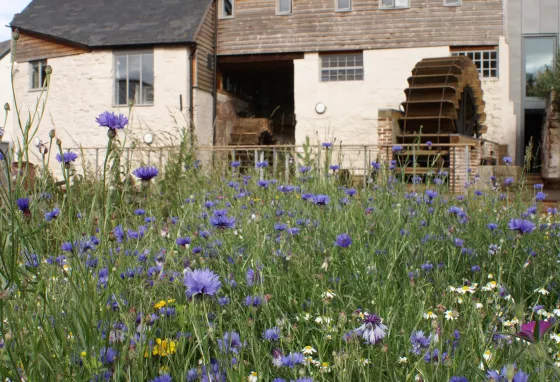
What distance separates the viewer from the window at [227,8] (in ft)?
73.5

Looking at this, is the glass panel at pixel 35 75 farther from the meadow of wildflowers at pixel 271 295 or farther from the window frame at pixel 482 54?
the meadow of wildflowers at pixel 271 295

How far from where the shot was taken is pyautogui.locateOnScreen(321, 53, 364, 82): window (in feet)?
68.9

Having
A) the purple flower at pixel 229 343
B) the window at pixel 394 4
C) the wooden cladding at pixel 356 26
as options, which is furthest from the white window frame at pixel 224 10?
the purple flower at pixel 229 343

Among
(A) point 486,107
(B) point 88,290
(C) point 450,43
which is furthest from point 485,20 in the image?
(B) point 88,290

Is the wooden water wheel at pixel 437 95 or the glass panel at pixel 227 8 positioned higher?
the glass panel at pixel 227 8

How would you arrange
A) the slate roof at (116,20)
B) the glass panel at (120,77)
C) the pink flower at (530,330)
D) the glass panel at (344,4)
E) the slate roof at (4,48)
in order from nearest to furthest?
the pink flower at (530,330) < the slate roof at (116,20) < the glass panel at (344,4) < the glass panel at (120,77) < the slate roof at (4,48)

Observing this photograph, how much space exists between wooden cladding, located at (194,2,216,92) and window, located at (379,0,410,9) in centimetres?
612

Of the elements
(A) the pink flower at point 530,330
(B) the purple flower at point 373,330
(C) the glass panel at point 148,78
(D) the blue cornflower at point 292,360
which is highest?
(C) the glass panel at point 148,78

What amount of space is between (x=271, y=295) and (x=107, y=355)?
739mm

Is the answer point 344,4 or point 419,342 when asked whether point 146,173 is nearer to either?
point 419,342

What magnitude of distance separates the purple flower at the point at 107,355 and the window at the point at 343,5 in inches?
817

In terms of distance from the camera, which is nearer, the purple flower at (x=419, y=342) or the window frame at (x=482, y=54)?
the purple flower at (x=419, y=342)

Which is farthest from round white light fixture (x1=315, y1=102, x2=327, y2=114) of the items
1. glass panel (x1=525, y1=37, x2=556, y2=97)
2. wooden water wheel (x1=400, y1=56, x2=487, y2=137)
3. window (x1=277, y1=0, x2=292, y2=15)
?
glass panel (x1=525, y1=37, x2=556, y2=97)

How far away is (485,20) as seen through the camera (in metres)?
19.7
